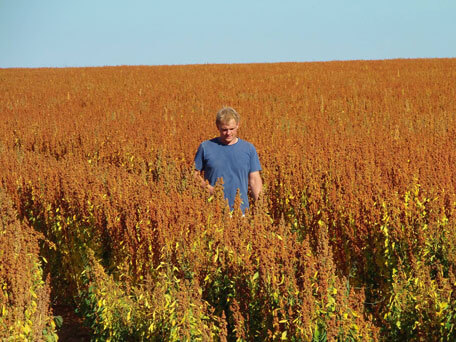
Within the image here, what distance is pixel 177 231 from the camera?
3869mm

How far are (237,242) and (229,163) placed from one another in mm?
1650

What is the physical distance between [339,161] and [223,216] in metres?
2.71

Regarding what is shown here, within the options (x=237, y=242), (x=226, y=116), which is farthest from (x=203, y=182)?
(x=237, y=242)

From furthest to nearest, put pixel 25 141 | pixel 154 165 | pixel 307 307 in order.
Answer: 1. pixel 25 141
2. pixel 154 165
3. pixel 307 307

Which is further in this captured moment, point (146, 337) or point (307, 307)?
point (146, 337)

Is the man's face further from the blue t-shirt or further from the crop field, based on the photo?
the crop field

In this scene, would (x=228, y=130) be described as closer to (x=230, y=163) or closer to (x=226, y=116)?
(x=226, y=116)

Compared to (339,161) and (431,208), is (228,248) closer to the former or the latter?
(431,208)

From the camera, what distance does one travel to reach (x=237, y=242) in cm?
342

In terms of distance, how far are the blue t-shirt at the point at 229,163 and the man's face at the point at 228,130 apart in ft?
0.21

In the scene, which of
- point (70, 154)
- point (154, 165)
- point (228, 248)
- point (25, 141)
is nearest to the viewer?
point (228, 248)

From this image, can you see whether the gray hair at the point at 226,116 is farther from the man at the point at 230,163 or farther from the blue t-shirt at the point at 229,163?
the blue t-shirt at the point at 229,163

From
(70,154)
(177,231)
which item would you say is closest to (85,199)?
(177,231)

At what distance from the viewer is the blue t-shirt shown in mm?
4953
